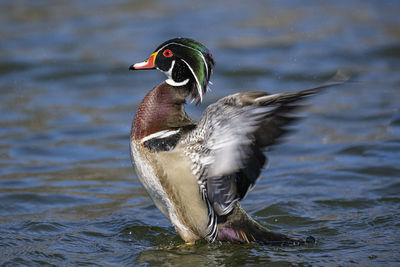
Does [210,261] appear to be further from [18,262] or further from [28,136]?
[28,136]

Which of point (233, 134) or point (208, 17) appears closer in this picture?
point (233, 134)

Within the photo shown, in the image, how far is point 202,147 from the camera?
15.2 ft

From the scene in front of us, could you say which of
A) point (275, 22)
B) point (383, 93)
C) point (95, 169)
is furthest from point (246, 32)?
point (95, 169)

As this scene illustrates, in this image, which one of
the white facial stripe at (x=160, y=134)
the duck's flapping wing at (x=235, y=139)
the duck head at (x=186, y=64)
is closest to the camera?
the duck's flapping wing at (x=235, y=139)

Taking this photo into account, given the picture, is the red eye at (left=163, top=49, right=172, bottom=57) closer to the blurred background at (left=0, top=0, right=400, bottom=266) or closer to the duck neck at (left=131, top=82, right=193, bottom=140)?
the duck neck at (left=131, top=82, right=193, bottom=140)

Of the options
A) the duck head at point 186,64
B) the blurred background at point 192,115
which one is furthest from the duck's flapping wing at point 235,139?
the duck head at point 186,64

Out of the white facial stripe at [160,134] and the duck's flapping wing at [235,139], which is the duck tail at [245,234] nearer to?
the duck's flapping wing at [235,139]

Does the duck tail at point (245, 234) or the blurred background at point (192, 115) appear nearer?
the duck tail at point (245, 234)

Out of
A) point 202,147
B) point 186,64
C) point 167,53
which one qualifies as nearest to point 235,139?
point 202,147

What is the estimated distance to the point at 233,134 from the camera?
440 centimetres

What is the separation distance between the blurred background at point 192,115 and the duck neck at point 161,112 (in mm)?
940

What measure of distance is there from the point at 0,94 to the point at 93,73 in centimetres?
157

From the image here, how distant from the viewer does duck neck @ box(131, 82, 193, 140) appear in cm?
497

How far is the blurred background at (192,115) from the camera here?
525cm
